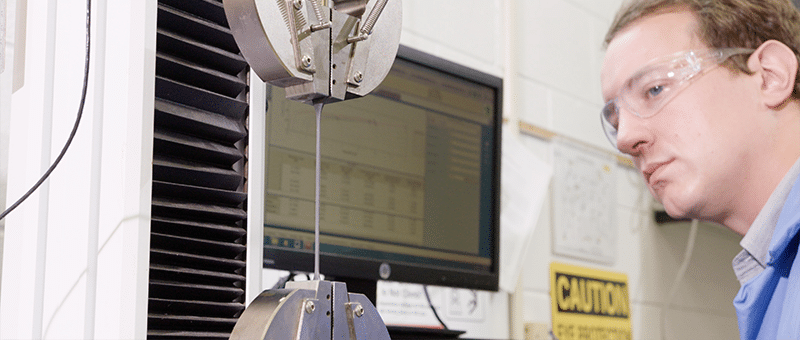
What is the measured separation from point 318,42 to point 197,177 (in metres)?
0.17

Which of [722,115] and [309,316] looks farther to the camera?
[722,115]

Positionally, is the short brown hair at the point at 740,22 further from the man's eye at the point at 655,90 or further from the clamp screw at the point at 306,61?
the clamp screw at the point at 306,61

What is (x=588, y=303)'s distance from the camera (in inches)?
71.8

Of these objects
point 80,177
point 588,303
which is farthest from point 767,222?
point 80,177

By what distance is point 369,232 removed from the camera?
1.12 m

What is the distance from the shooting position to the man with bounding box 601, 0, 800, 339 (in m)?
1.09

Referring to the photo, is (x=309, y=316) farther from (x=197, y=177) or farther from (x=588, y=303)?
(x=588, y=303)

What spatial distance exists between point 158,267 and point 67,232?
0.22 feet

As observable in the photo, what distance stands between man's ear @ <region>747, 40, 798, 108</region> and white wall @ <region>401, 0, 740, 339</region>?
0.63 m

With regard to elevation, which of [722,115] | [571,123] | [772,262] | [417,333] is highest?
[571,123]

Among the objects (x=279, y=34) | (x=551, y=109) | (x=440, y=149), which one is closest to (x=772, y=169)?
(x=440, y=149)

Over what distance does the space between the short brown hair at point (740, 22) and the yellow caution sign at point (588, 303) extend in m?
0.76

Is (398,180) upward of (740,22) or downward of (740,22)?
downward

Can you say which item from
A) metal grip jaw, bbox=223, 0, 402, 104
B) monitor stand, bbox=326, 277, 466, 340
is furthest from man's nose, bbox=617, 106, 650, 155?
metal grip jaw, bbox=223, 0, 402, 104
